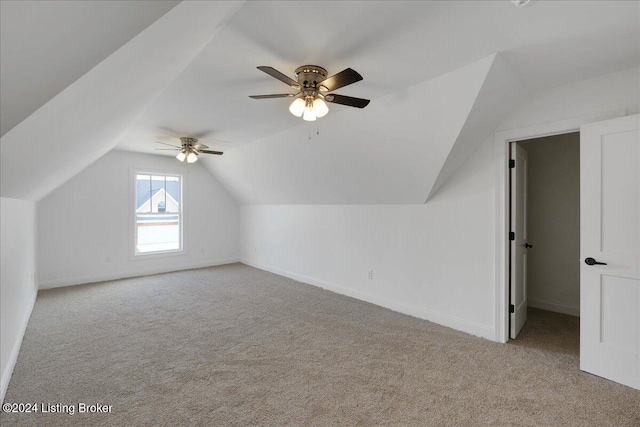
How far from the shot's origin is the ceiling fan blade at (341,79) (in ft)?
6.41

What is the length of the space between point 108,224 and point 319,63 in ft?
17.4

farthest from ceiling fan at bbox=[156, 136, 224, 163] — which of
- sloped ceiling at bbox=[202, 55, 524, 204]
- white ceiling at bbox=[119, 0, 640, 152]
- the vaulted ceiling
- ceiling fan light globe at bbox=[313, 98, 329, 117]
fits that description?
ceiling fan light globe at bbox=[313, 98, 329, 117]

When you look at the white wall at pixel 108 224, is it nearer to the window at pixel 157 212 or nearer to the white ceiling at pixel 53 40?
the window at pixel 157 212

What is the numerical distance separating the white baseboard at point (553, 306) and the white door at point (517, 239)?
0.92m

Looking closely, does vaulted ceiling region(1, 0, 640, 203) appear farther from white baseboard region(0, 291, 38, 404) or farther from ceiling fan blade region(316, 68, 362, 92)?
white baseboard region(0, 291, 38, 404)

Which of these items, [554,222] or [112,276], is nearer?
[554,222]

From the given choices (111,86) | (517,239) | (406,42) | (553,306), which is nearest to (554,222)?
(553,306)

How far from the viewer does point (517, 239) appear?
3115 millimetres

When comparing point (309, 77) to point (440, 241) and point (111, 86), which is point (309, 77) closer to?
point (111, 86)

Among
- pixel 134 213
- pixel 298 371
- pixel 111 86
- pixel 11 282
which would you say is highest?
pixel 111 86

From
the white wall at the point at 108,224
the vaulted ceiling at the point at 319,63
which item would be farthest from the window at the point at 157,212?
the vaulted ceiling at the point at 319,63

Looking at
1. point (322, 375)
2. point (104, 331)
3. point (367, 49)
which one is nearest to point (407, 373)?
point (322, 375)

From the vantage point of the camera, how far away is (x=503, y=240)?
9.70 ft

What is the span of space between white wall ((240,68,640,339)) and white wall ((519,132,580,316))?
4.48 feet
